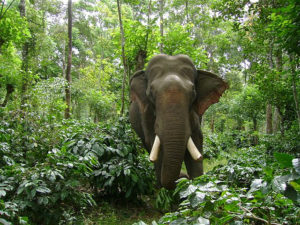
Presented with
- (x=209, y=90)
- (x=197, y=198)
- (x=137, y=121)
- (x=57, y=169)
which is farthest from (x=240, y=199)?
(x=137, y=121)

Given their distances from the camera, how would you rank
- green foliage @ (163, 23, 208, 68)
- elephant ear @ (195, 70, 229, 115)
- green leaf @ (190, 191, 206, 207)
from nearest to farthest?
green leaf @ (190, 191, 206, 207)
elephant ear @ (195, 70, 229, 115)
green foliage @ (163, 23, 208, 68)

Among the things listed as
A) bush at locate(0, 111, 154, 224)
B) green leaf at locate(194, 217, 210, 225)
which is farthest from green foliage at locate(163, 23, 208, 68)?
green leaf at locate(194, 217, 210, 225)

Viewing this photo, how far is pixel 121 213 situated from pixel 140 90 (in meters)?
2.46

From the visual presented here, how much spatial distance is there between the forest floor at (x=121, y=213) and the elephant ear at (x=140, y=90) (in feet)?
6.12

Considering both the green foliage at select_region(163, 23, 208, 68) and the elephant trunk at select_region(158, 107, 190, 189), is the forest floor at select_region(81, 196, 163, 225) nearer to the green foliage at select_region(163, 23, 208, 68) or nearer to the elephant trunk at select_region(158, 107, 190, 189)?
the elephant trunk at select_region(158, 107, 190, 189)

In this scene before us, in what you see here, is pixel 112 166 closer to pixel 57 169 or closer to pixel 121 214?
pixel 121 214

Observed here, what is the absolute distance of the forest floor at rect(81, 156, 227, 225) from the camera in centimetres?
396

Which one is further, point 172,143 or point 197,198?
point 172,143

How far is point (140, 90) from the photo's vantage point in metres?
5.48

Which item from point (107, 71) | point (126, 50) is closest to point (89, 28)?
point (107, 71)

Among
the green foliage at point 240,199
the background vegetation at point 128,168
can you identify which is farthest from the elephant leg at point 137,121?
the green foliage at point 240,199

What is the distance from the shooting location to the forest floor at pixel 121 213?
396 cm

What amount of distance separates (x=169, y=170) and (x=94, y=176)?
1296 millimetres

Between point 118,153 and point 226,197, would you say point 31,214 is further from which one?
point 226,197
